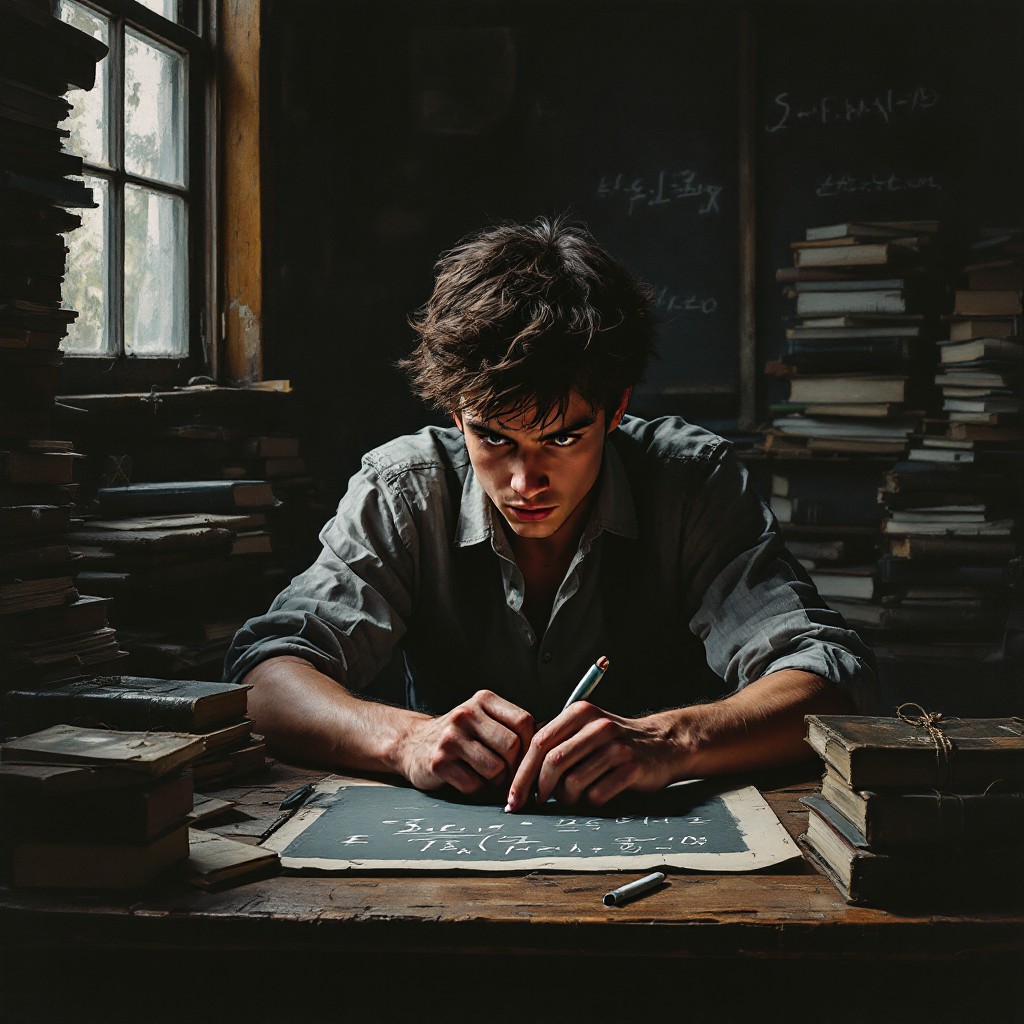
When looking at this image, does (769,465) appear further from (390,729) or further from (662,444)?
(390,729)

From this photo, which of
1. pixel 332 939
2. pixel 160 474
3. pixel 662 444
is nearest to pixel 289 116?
pixel 160 474

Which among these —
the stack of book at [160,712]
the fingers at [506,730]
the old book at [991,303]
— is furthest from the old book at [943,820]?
the old book at [991,303]

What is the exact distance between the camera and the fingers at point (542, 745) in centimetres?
132

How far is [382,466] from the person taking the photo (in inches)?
84.4

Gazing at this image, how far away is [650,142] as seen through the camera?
3.92 meters

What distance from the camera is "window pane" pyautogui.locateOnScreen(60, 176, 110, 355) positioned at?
2527 millimetres

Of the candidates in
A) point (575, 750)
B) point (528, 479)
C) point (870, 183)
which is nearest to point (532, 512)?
point (528, 479)

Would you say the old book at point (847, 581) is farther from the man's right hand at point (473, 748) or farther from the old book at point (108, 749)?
the old book at point (108, 749)

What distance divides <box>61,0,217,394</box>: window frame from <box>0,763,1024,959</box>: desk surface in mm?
1776

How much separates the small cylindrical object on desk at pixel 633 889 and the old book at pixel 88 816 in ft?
1.62

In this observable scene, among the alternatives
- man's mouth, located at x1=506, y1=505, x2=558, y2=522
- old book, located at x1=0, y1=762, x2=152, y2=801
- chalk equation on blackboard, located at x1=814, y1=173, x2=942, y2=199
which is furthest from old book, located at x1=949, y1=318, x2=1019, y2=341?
old book, located at x1=0, y1=762, x2=152, y2=801

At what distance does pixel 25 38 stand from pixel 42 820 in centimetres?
133

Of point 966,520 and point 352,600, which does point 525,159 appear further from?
point 352,600

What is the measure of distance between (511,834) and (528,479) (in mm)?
708
